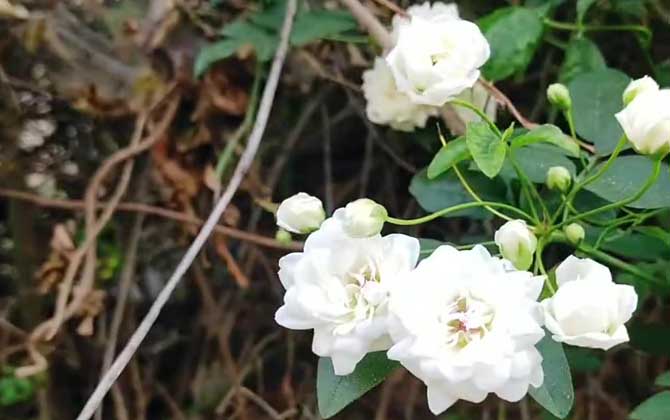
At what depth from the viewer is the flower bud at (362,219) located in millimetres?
541

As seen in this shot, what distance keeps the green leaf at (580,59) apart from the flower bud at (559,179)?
267mm

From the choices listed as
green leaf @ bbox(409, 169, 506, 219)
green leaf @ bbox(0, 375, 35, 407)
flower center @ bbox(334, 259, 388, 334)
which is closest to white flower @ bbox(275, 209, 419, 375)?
flower center @ bbox(334, 259, 388, 334)

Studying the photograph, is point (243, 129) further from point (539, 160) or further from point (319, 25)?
point (539, 160)

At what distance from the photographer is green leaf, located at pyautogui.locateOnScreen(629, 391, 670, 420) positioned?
655 millimetres

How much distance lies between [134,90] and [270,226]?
25 cm

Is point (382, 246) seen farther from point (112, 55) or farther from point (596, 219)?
point (112, 55)

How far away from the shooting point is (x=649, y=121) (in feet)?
1.77

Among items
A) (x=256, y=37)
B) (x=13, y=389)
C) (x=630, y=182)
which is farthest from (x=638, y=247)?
(x=13, y=389)

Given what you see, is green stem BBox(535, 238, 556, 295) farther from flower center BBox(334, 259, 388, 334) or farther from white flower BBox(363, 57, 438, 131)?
white flower BBox(363, 57, 438, 131)

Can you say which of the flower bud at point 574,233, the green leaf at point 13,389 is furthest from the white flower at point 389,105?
the green leaf at point 13,389

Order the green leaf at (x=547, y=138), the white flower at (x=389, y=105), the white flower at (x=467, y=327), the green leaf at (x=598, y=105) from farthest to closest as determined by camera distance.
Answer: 1. the white flower at (x=389, y=105)
2. the green leaf at (x=598, y=105)
3. the green leaf at (x=547, y=138)
4. the white flower at (x=467, y=327)

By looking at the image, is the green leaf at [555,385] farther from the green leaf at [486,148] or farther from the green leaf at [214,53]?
the green leaf at [214,53]

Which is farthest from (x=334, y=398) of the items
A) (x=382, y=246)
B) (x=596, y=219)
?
(x=596, y=219)

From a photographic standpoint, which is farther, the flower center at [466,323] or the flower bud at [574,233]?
the flower bud at [574,233]
